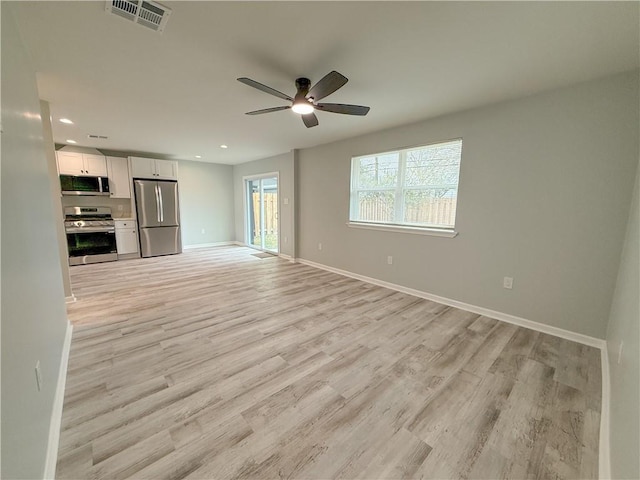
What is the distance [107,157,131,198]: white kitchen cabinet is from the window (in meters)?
5.18

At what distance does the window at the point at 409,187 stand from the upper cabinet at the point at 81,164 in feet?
17.8

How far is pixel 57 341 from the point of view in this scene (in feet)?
6.19

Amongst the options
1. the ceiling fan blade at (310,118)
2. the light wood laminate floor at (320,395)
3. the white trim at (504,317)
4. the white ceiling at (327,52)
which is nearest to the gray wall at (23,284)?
the light wood laminate floor at (320,395)

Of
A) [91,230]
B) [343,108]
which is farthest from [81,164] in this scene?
[343,108]

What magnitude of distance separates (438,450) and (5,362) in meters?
1.97

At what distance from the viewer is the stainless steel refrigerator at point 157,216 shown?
579 centimetres

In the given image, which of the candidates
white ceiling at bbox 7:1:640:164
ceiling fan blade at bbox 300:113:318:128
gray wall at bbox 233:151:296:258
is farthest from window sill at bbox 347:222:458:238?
ceiling fan blade at bbox 300:113:318:128

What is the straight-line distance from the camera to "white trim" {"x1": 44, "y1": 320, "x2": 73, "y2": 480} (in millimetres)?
1201

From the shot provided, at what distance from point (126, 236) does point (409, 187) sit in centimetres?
610

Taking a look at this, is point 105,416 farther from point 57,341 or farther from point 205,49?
point 205,49

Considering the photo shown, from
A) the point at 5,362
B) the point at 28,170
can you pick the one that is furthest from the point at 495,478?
the point at 28,170

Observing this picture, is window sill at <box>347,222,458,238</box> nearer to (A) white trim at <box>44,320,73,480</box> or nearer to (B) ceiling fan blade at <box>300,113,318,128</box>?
(B) ceiling fan blade at <box>300,113,318,128</box>

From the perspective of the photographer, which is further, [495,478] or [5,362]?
[495,478]

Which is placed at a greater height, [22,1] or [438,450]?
[22,1]
